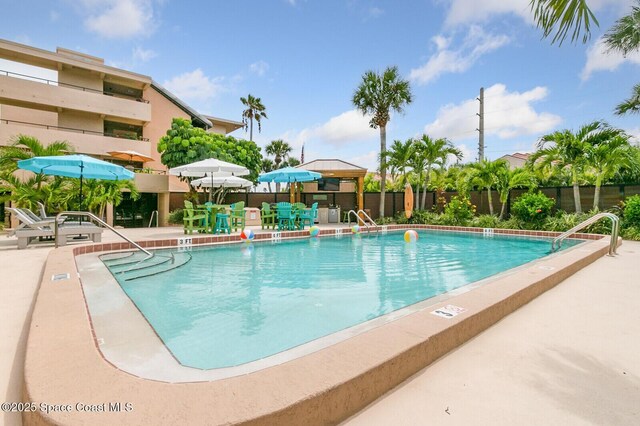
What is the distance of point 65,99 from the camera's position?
19078 millimetres

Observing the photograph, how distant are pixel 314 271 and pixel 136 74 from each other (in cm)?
2252

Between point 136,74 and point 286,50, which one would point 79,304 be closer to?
point 286,50

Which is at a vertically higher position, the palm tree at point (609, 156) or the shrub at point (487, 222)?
the palm tree at point (609, 156)

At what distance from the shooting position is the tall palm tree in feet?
53.6

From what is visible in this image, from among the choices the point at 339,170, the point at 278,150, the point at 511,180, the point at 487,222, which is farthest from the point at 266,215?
the point at 278,150

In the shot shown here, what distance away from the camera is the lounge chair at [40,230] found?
25.5ft

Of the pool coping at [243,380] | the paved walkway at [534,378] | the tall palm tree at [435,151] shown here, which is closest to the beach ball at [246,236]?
the pool coping at [243,380]

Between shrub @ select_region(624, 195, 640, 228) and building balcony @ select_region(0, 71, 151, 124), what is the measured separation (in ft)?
83.1

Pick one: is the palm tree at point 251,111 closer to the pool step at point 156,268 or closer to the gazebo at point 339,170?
the gazebo at point 339,170

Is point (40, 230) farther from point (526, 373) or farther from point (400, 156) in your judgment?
point (400, 156)

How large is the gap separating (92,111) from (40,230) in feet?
50.7

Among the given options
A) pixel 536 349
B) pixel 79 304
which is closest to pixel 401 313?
pixel 536 349

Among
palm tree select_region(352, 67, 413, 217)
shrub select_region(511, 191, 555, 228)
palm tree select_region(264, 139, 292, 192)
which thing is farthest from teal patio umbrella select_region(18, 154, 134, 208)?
palm tree select_region(264, 139, 292, 192)

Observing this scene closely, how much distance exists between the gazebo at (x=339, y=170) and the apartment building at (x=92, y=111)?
315 inches
